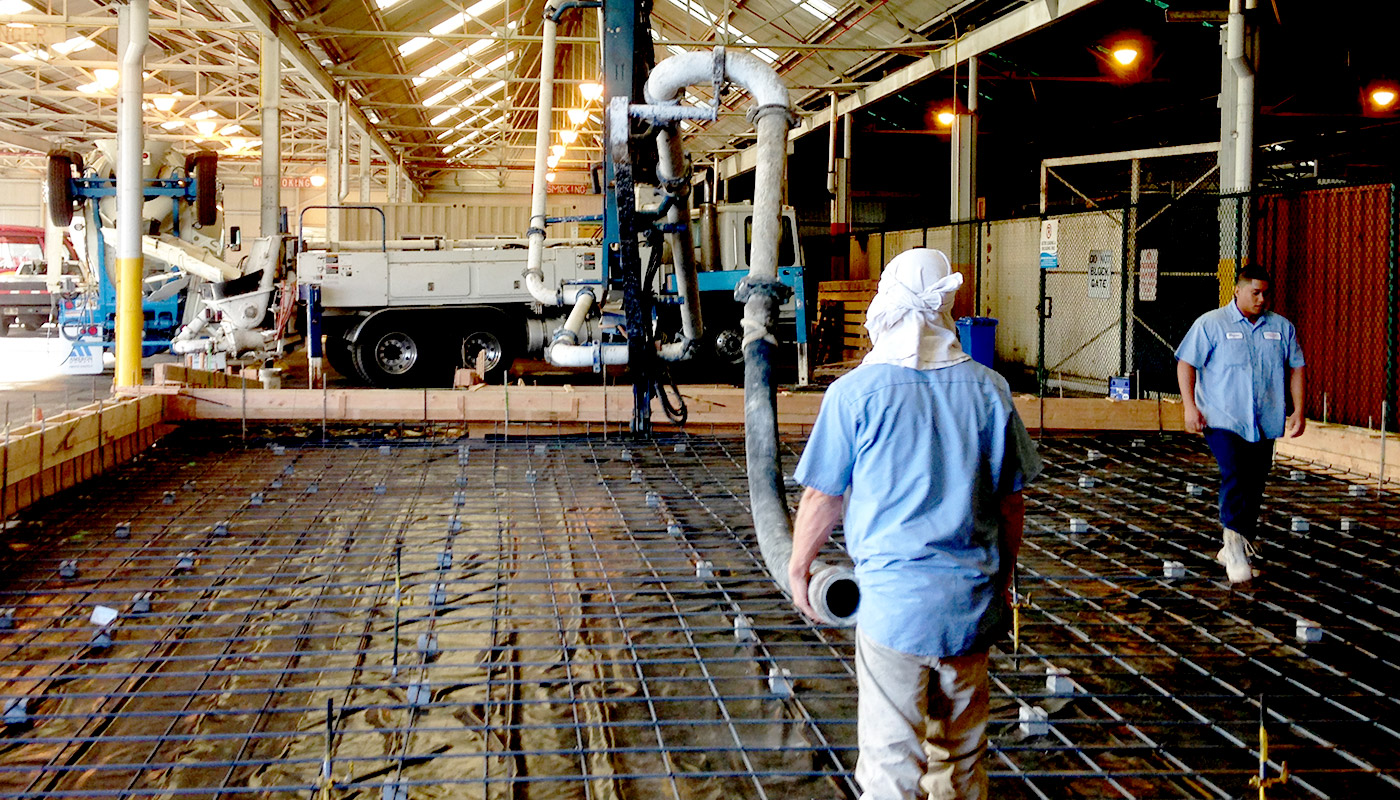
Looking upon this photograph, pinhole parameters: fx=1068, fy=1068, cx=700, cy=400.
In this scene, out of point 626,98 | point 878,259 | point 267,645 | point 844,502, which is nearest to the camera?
point 844,502

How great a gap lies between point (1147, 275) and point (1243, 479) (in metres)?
8.50

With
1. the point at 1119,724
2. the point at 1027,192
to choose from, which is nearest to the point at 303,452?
the point at 1119,724

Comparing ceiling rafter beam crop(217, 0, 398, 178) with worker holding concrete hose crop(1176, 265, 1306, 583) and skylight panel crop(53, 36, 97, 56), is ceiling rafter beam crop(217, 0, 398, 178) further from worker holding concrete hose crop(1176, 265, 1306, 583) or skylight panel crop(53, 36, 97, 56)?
worker holding concrete hose crop(1176, 265, 1306, 583)

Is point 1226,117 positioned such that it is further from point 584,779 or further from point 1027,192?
point 1027,192

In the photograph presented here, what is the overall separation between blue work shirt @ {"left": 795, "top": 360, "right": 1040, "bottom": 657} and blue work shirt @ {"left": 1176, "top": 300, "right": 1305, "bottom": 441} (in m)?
3.44

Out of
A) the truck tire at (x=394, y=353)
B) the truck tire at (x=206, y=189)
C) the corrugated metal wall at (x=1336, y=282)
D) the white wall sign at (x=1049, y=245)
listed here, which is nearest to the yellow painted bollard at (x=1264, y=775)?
the corrugated metal wall at (x=1336, y=282)

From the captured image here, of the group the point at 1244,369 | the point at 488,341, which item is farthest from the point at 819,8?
the point at 1244,369

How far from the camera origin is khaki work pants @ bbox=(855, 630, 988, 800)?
2666mm

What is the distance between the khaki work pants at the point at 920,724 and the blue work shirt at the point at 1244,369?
11.9 feet

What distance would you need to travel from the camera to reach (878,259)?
21562 millimetres

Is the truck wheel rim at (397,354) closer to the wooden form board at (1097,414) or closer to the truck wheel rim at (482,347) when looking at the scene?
the truck wheel rim at (482,347)

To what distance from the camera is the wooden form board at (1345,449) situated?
817 cm

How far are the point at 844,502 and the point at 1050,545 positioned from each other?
4.04 m

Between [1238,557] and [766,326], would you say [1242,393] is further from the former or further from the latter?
[766,326]
